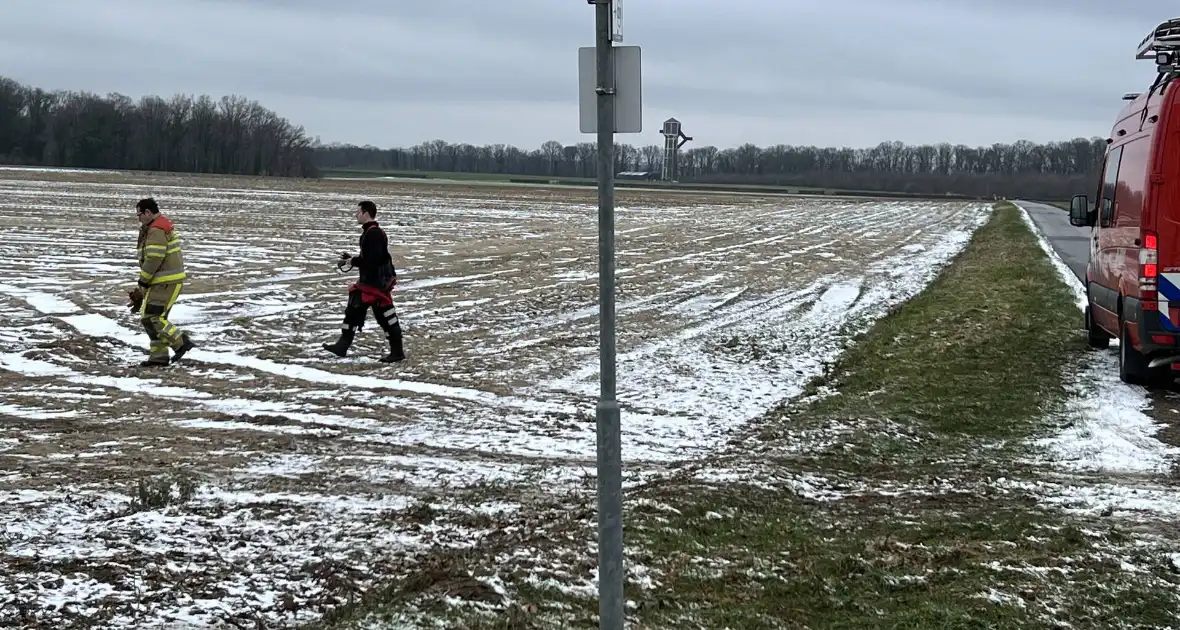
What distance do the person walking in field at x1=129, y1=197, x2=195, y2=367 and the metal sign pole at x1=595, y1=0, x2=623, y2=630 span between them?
310 inches

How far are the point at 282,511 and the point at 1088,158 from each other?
14215 cm

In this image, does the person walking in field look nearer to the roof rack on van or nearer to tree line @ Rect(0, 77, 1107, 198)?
the roof rack on van

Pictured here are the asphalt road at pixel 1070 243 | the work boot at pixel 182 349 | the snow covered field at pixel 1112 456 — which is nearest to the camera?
the snow covered field at pixel 1112 456

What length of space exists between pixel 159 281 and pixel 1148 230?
9.16 m

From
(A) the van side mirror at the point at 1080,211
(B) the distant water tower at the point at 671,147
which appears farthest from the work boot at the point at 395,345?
(A) the van side mirror at the point at 1080,211

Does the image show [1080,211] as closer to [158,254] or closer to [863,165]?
[158,254]

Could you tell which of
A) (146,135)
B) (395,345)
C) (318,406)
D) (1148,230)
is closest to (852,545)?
(318,406)

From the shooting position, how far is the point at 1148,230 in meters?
9.11

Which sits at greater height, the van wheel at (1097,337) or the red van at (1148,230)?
the red van at (1148,230)

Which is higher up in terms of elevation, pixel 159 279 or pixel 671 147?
pixel 671 147

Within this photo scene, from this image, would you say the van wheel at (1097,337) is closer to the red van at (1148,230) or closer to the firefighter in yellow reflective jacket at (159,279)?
the red van at (1148,230)

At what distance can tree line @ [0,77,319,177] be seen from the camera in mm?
117188

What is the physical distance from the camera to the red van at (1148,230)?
9.01 m

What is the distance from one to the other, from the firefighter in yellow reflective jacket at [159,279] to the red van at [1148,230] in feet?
29.0
